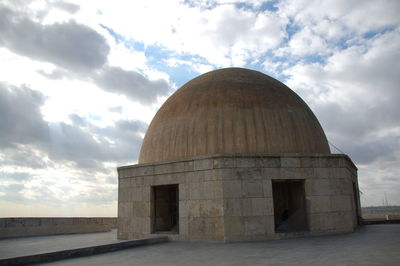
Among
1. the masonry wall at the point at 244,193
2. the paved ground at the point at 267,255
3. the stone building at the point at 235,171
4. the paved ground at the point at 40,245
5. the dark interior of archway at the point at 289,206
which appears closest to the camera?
the paved ground at the point at 267,255

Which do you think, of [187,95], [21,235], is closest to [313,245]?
[187,95]

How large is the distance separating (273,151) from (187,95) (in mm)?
5040

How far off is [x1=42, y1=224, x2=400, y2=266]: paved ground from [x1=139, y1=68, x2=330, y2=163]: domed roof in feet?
14.4

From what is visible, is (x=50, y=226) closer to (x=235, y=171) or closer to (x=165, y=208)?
(x=165, y=208)

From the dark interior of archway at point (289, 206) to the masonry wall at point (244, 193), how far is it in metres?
0.60

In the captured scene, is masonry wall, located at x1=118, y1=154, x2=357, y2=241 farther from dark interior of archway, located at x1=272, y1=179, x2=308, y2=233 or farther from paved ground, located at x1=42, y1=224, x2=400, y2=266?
paved ground, located at x1=42, y1=224, x2=400, y2=266

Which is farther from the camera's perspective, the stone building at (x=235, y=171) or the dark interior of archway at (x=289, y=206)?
the dark interior of archway at (x=289, y=206)

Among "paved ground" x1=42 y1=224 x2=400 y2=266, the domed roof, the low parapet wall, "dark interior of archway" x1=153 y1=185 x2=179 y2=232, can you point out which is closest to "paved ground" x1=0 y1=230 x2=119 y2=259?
"dark interior of archway" x1=153 y1=185 x2=179 y2=232

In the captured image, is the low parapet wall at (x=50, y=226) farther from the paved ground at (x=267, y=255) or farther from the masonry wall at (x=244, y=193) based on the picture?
the paved ground at (x=267, y=255)

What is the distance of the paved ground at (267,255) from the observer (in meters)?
7.51

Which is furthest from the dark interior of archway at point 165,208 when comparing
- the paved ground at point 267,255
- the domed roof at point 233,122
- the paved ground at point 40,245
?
the paved ground at point 267,255

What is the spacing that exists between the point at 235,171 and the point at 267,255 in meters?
4.30

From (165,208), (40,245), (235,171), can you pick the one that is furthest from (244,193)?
(40,245)

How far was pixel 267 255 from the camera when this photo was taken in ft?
27.9
